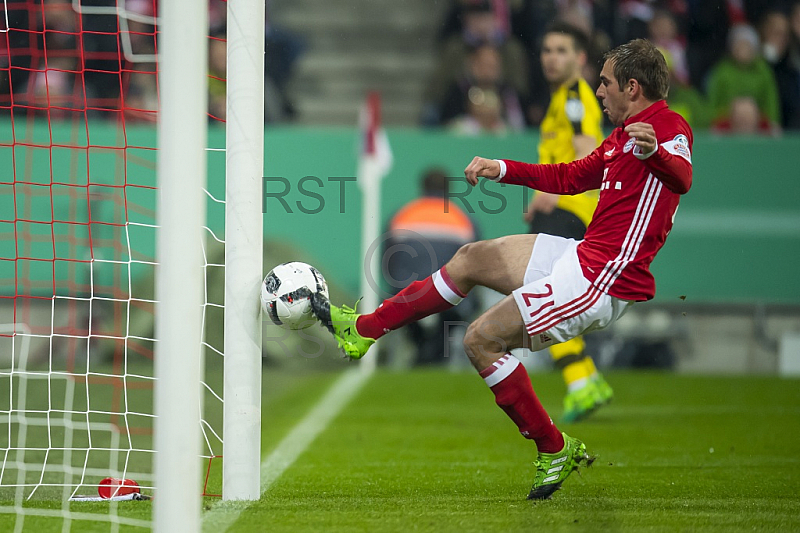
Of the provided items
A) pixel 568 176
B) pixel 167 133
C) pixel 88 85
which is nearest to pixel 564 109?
pixel 568 176

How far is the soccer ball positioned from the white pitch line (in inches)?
26.1

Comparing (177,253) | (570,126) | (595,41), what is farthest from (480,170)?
(595,41)

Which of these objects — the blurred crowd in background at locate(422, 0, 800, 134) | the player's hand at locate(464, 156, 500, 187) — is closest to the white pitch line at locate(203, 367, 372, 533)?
the player's hand at locate(464, 156, 500, 187)

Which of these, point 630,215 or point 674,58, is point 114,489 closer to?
point 630,215

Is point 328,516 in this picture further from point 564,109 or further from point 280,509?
point 564,109

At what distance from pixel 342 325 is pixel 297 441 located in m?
1.82

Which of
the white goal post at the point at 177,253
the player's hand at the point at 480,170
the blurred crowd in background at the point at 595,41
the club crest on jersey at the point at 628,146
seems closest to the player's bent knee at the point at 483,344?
the player's hand at the point at 480,170

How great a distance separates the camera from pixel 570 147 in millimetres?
5559

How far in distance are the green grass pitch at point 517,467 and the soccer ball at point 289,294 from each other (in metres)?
0.65

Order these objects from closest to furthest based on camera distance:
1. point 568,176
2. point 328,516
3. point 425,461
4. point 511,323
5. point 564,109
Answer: point 328,516 < point 511,323 < point 568,176 < point 425,461 < point 564,109

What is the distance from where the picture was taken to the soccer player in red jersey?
11.2 feet

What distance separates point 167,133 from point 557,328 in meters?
1.61

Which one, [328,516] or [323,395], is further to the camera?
[323,395]

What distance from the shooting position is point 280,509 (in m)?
3.29
